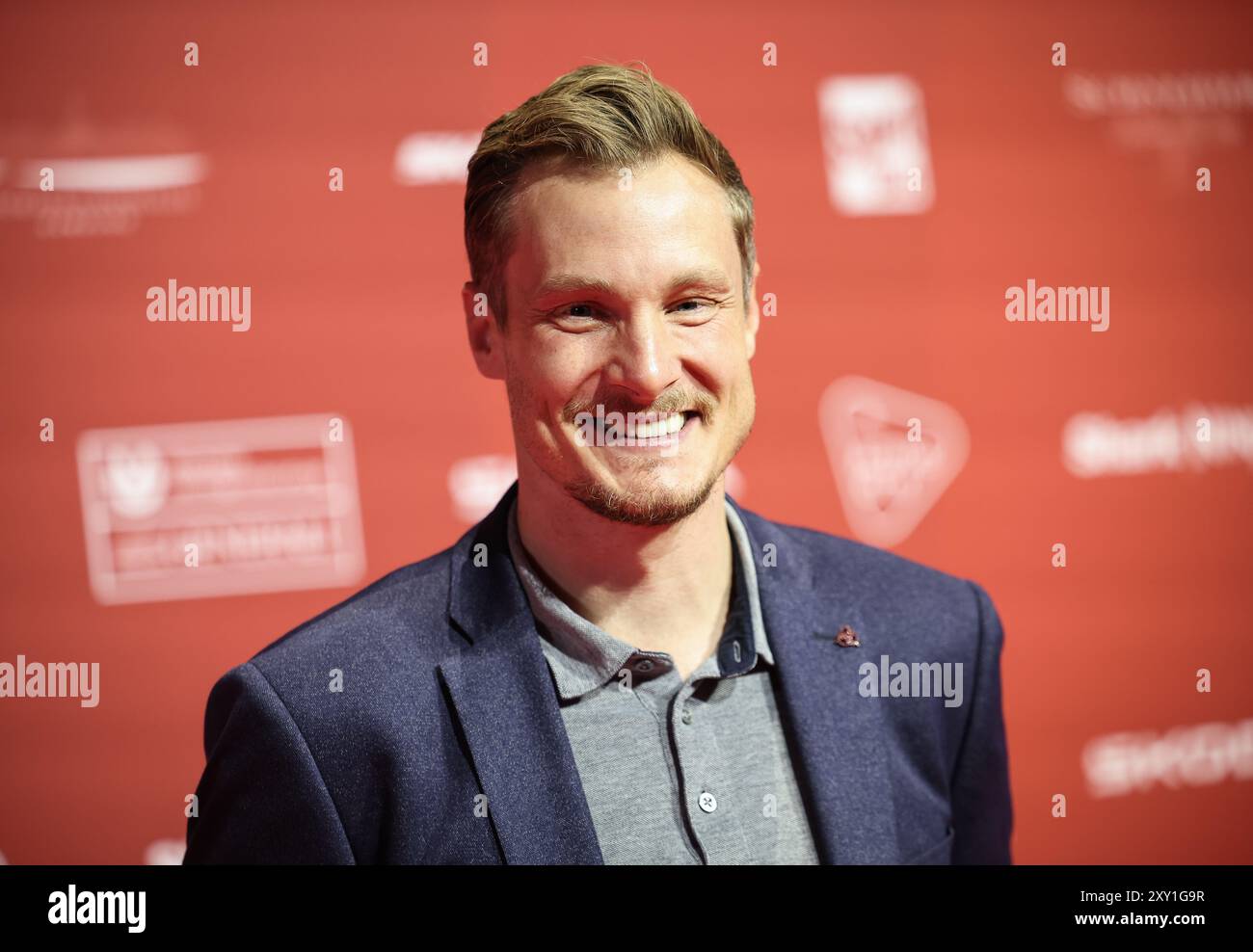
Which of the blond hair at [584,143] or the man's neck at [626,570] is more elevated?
the blond hair at [584,143]

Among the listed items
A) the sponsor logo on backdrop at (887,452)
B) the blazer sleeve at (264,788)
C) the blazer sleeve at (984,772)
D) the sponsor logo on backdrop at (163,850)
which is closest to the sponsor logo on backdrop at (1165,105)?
the sponsor logo on backdrop at (887,452)

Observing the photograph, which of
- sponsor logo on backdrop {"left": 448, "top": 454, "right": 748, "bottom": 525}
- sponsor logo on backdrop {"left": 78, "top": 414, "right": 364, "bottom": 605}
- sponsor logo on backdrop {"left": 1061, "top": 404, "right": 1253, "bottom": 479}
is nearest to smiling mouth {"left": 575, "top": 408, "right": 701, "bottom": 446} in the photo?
sponsor logo on backdrop {"left": 448, "top": 454, "right": 748, "bottom": 525}

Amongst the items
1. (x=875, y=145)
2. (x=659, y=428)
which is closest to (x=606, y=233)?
(x=659, y=428)

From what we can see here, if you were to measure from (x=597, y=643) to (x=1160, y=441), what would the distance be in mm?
1926

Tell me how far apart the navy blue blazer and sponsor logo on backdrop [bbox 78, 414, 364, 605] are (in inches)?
32.2

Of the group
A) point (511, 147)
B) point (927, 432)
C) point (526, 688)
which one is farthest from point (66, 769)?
point (927, 432)

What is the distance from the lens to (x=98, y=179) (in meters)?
2.53

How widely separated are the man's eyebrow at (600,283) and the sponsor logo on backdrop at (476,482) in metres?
1.04

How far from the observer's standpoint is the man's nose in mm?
1630

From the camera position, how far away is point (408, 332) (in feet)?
8.63

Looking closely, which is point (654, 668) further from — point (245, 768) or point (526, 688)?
point (245, 768)

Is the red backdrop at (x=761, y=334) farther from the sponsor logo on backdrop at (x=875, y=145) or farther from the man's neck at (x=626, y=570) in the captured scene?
the man's neck at (x=626, y=570)

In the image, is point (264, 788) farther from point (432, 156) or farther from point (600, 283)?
point (432, 156)

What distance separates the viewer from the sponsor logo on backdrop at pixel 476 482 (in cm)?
267
